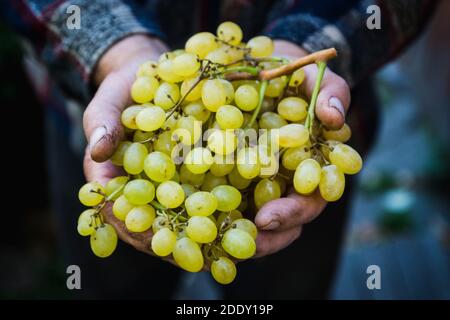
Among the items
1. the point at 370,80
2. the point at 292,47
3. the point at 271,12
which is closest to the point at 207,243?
the point at 292,47

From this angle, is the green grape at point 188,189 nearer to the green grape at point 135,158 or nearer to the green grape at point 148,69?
the green grape at point 135,158

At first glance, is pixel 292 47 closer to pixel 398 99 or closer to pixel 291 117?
pixel 291 117

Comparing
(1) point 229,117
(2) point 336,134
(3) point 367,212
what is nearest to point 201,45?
(1) point 229,117

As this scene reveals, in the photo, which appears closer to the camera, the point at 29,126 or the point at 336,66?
the point at 336,66

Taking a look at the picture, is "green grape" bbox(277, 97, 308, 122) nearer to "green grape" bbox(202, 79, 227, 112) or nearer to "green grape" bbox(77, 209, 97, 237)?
"green grape" bbox(202, 79, 227, 112)

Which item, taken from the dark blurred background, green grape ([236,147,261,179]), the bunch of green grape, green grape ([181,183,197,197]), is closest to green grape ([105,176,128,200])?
the bunch of green grape

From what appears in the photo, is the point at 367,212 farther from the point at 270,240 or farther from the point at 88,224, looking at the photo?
the point at 88,224
